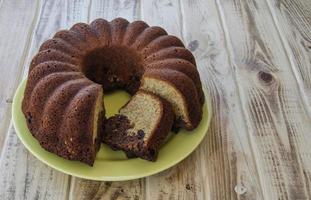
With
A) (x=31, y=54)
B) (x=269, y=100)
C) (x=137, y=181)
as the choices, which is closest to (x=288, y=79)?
(x=269, y=100)

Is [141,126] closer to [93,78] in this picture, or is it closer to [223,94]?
[93,78]

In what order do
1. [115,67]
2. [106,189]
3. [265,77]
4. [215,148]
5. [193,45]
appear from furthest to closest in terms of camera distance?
[193,45], [265,77], [115,67], [215,148], [106,189]

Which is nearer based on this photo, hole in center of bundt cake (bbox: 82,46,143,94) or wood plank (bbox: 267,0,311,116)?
hole in center of bundt cake (bbox: 82,46,143,94)

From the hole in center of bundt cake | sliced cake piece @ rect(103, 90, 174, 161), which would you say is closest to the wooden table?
sliced cake piece @ rect(103, 90, 174, 161)

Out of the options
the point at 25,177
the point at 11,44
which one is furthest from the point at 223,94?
the point at 11,44

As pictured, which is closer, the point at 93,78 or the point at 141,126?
the point at 141,126

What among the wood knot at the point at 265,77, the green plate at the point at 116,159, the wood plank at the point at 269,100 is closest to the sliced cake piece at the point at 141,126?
the green plate at the point at 116,159

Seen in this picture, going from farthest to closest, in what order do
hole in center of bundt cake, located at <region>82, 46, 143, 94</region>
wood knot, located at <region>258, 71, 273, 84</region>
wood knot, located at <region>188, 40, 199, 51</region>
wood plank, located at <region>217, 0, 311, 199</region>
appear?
wood knot, located at <region>188, 40, 199, 51</region> < wood knot, located at <region>258, 71, 273, 84</region> < hole in center of bundt cake, located at <region>82, 46, 143, 94</region> < wood plank, located at <region>217, 0, 311, 199</region>

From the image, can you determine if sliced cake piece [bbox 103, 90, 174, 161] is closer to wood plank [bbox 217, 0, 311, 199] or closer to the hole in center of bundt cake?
the hole in center of bundt cake

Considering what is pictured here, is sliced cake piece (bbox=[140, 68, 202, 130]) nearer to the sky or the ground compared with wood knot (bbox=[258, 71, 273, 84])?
nearer to the sky
